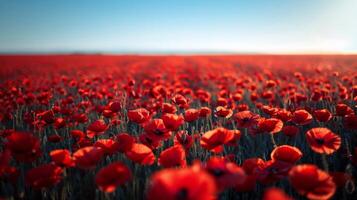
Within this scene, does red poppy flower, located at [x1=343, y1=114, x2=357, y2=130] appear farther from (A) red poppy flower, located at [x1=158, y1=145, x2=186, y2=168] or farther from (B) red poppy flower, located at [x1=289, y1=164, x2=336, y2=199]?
(A) red poppy flower, located at [x1=158, y1=145, x2=186, y2=168]

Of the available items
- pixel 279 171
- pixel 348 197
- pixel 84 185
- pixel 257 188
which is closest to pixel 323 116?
pixel 348 197

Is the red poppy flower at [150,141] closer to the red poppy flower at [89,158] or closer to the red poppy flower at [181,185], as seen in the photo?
the red poppy flower at [89,158]

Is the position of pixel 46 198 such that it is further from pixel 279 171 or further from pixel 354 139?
pixel 354 139

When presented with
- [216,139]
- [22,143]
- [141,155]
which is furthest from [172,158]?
[22,143]

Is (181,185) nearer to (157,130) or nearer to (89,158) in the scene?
(89,158)

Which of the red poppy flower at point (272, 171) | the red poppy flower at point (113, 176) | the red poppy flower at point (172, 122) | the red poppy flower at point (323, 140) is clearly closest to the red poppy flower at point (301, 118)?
the red poppy flower at point (323, 140)

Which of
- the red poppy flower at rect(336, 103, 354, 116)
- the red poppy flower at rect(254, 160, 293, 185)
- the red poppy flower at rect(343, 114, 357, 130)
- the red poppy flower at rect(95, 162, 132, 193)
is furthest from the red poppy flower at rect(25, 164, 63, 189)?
the red poppy flower at rect(336, 103, 354, 116)
